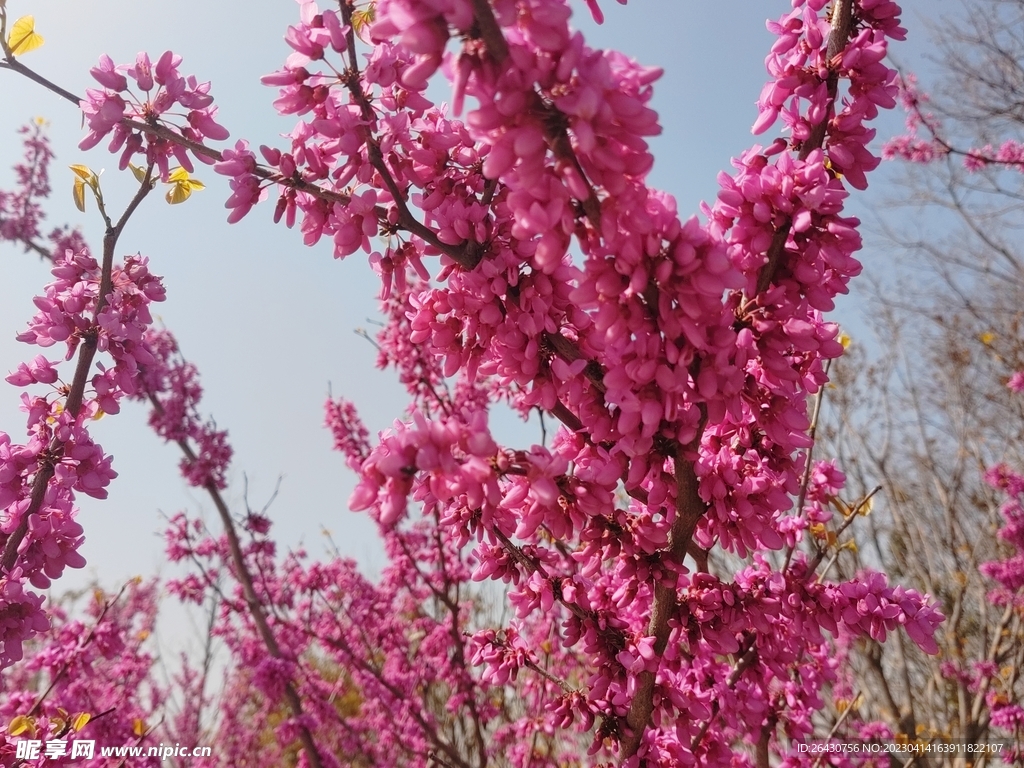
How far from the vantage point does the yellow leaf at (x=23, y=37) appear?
6.34 ft

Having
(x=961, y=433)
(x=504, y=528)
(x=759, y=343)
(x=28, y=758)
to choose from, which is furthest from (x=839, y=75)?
(x=961, y=433)

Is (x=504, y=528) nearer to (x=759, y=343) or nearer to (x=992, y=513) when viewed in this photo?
(x=759, y=343)

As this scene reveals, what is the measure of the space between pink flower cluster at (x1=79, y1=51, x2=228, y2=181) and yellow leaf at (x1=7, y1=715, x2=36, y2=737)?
210 centimetres

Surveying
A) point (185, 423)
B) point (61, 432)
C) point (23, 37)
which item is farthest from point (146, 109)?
point (185, 423)

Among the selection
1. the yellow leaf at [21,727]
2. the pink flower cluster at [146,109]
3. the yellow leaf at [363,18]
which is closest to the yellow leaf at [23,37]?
the pink flower cluster at [146,109]

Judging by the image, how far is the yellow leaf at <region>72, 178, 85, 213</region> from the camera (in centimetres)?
218

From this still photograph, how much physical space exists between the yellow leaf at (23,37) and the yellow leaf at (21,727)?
2420 millimetres

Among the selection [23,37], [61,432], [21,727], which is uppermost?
[23,37]

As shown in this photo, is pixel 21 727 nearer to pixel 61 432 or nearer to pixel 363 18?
pixel 61 432

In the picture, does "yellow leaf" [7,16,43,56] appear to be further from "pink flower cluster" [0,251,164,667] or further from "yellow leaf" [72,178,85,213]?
"pink flower cluster" [0,251,164,667]

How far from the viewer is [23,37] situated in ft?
6.44

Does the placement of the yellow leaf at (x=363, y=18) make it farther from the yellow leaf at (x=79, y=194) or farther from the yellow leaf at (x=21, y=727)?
the yellow leaf at (x=21, y=727)

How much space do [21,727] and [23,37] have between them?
247cm

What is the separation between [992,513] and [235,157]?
32.1ft
